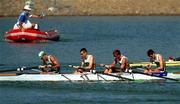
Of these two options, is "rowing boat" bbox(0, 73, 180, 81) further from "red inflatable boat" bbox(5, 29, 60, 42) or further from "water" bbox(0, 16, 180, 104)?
"red inflatable boat" bbox(5, 29, 60, 42)

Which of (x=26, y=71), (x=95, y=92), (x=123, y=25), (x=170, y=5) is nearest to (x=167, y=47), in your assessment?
(x=26, y=71)

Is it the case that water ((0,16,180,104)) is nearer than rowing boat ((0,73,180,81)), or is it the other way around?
water ((0,16,180,104))

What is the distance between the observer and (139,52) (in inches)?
2790

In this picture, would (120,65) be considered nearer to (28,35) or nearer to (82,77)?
(82,77)

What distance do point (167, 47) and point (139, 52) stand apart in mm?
7466

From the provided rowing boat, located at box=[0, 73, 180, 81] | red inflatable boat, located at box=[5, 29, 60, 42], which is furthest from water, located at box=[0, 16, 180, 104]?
red inflatable boat, located at box=[5, 29, 60, 42]

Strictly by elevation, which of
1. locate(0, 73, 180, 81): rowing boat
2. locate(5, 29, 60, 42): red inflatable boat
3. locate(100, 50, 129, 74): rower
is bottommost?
locate(0, 73, 180, 81): rowing boat

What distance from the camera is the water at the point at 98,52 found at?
139 ft

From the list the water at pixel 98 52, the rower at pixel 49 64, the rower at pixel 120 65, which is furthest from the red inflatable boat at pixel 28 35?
the rower at pixel 120 65

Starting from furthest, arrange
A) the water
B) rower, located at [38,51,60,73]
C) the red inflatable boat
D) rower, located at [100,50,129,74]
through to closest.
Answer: the red inflatable boat
rower, located at [38,51,60,73]
rower, located at [100,50,129,74]
the water

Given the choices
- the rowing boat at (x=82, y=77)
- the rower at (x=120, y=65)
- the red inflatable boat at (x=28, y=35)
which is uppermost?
the red inflatable boat at (x=28, y=35)

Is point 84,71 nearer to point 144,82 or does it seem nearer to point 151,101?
point 144,82

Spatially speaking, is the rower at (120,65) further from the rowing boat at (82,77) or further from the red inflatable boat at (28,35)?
the red inflatable boat at (28,35)

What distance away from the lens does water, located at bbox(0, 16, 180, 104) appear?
139ft
